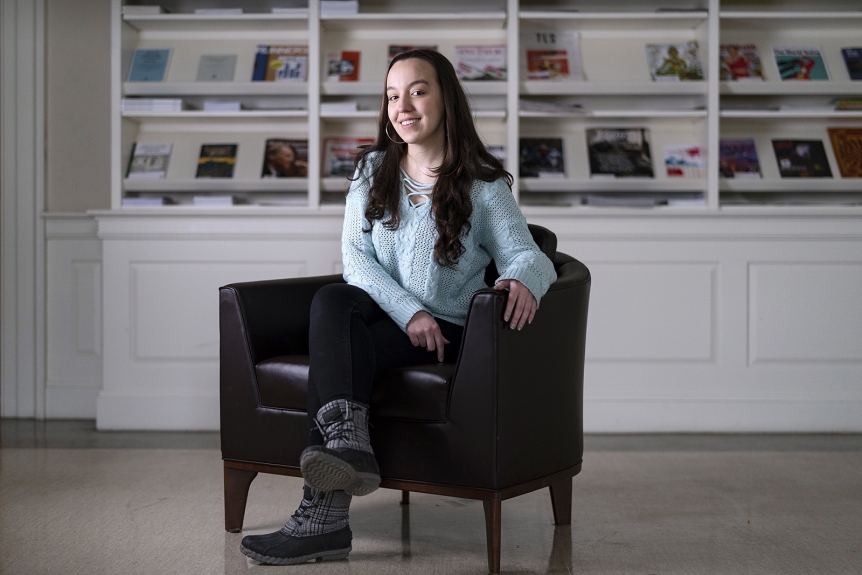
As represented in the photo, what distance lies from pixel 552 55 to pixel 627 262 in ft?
3.00

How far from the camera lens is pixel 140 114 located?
3291 mm

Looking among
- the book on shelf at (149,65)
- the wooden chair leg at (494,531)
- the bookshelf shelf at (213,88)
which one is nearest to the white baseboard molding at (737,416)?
the wooden chair leg at (494,531)

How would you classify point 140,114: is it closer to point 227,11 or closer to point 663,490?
point 227,11

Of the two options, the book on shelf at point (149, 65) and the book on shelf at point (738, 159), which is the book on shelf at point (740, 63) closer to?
the book on shelf at point (738, 159)

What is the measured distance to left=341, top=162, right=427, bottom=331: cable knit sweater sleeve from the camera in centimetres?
184

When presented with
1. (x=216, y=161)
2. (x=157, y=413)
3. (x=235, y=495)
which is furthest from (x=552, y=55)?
(x=235, y=495)

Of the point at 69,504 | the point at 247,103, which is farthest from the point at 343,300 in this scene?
the point at 247,103

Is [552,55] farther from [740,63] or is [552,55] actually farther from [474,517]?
[474,517]

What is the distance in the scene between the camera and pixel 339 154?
347cm

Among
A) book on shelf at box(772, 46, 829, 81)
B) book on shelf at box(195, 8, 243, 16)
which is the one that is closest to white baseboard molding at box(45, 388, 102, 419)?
book on shelf at box(195, 8, 243, 16)

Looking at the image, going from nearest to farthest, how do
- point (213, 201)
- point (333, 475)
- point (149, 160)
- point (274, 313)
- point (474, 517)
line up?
point (333, 475), point (274, 313), point (474, 517), point (213, 201), point (149, 160)

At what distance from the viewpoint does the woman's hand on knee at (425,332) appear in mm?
1802

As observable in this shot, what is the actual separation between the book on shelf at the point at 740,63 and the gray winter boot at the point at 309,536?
8.16 feet

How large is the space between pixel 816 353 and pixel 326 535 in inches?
89.3
